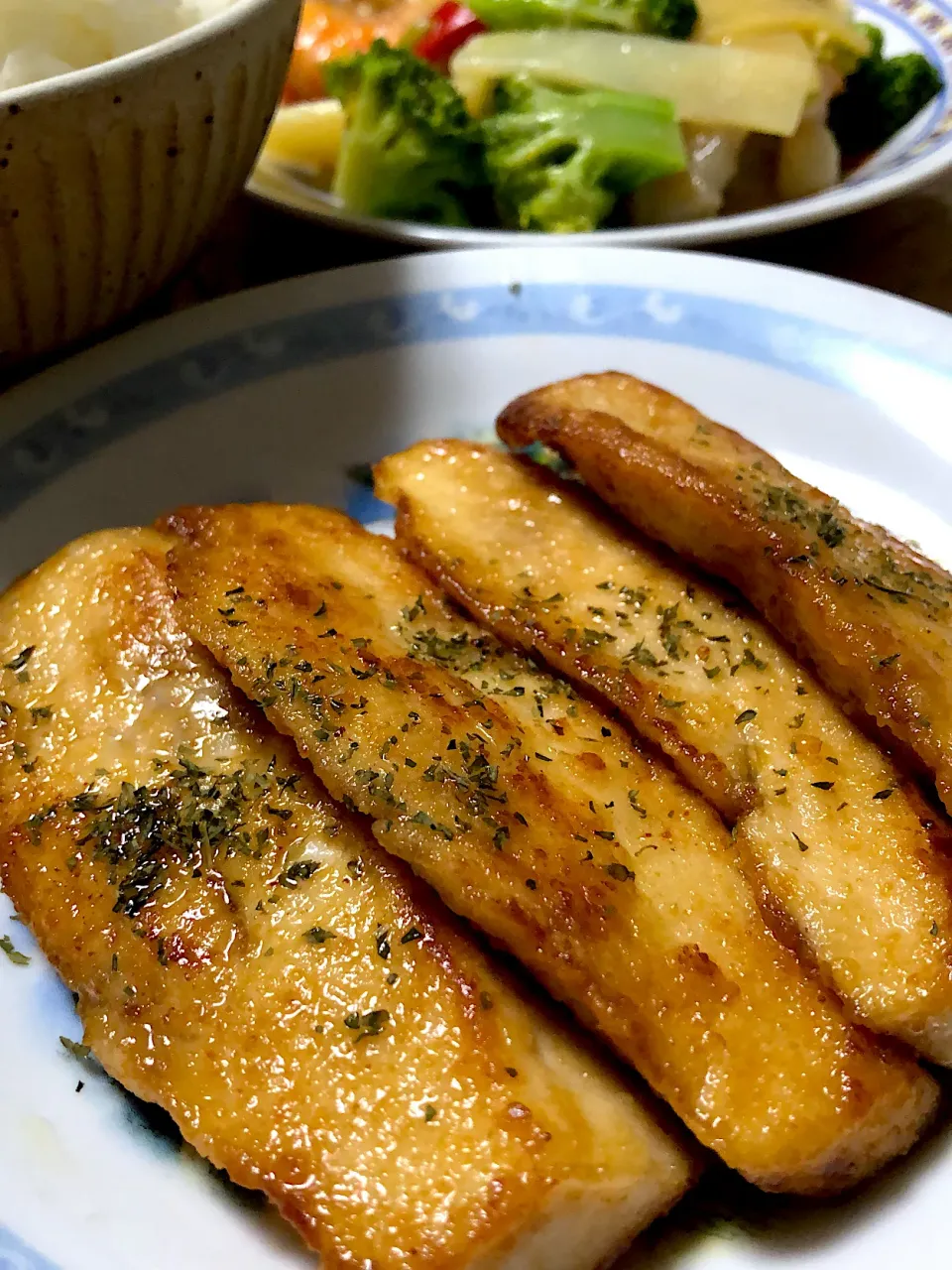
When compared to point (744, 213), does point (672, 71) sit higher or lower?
higher

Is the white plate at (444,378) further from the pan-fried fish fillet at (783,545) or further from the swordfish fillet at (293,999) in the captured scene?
the swordfish fillet at (293,999)

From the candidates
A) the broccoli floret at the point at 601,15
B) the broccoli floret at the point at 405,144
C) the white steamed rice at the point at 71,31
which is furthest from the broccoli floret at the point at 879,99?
the white steamed rice at the point at 71,31

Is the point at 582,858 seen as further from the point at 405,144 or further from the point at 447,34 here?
the point at 447,34

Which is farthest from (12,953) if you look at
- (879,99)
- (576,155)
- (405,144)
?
(879,99)

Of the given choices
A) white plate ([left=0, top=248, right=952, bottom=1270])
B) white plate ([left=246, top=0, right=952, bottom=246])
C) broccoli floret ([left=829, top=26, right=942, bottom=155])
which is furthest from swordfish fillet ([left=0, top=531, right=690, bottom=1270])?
broccoli floret ([left=829, top=26, right=942, bottom=155])

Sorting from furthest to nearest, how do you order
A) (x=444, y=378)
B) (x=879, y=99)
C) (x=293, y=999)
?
(x=879, y=99) < (x=444, y=378) < (x=293, y=999)

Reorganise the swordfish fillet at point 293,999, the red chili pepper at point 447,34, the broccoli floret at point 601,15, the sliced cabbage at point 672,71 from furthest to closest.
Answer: the red chili pepper at point 447,34
the broccoli floret at point 601,15
the sliced cabbage at point 672,71
the swordfish fillet at point 293,999
